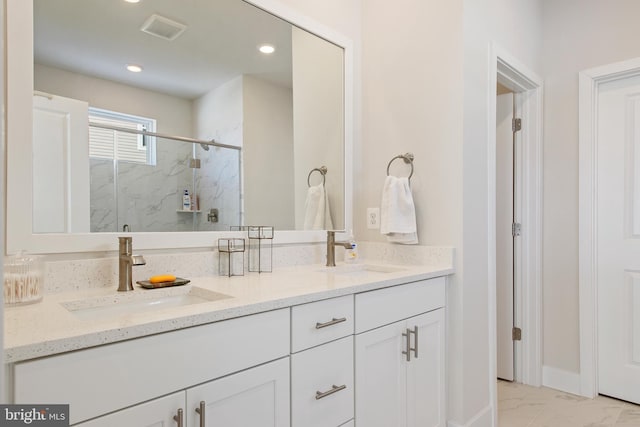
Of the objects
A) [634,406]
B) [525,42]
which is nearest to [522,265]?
[634,406]

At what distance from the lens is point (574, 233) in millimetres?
2441

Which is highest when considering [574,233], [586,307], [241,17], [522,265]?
[241,17]

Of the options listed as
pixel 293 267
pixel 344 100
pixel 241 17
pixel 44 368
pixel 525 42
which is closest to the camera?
pixel 44 368

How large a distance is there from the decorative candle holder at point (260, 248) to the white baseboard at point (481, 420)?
44.6 inches

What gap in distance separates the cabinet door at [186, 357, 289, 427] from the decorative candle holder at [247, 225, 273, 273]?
0.64m

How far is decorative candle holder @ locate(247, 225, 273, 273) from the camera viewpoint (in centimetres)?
175

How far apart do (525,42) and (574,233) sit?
1210 mm

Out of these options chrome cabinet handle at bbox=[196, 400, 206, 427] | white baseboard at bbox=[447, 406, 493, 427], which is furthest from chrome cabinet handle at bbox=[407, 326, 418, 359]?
chrome cabinet handle at bbox=[196, 400, 206, 427]

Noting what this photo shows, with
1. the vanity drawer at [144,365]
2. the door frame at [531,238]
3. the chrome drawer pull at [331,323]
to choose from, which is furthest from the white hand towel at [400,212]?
the door frame at [531,238]

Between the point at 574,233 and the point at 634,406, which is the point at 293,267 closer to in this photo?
the point at 574,233

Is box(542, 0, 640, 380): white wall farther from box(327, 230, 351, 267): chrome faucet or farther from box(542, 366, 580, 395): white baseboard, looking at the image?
box(327, 230, 351, 267): chrome faucet

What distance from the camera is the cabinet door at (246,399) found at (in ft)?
3.23

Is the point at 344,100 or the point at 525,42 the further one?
the point at 525,42

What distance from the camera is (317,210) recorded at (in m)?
2.10
